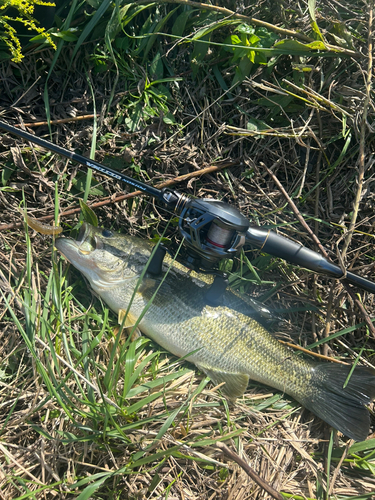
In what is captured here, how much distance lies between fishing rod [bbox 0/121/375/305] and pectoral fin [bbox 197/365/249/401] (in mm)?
596

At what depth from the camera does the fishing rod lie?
2.56 metres

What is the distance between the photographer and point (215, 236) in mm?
2584

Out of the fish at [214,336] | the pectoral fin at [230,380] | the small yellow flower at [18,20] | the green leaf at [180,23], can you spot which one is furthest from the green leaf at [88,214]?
the green leaf at [180,23]

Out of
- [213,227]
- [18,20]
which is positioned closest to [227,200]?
[213,227]

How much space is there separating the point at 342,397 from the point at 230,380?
0.95m

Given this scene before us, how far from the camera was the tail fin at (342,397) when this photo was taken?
9.34ft

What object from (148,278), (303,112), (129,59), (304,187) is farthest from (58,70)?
(304,187)

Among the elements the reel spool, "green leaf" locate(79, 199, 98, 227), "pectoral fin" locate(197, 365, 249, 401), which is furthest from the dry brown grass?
the reel spool

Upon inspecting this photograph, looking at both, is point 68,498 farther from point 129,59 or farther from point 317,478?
point 129,59

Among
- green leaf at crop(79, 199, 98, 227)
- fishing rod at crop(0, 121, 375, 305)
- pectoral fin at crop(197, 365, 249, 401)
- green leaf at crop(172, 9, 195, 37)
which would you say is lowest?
pectoral fin at crop(197, 365, 249, 401)

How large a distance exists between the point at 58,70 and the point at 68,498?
11.9 feet

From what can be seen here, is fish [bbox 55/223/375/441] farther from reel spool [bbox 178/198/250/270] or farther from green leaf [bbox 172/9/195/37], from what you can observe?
green leaf [bbox 172/9/195/37]

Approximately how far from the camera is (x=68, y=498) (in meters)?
2.62

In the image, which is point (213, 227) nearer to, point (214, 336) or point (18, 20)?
point (214, 336)
